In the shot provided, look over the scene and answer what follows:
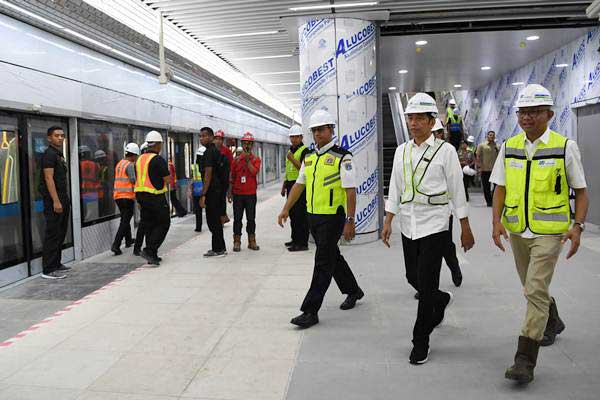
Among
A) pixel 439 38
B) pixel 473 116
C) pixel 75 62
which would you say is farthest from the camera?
pixel 473 116

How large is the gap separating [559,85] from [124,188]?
863cm

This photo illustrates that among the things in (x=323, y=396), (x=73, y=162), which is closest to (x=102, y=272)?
(x=73, y=162)

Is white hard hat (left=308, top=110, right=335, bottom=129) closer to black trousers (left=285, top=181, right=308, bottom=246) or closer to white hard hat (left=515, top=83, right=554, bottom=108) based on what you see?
white hard hat (left=515, top=83, right=554, bottom=108)

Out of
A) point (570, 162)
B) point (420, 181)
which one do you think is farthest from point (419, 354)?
point (570, 162)

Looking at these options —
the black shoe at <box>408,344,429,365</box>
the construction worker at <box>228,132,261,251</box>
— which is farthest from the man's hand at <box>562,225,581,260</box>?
the construction worker at <box>228,132,261,251</box>

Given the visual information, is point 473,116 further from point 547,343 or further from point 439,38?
point 547,343

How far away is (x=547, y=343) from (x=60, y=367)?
3332mm

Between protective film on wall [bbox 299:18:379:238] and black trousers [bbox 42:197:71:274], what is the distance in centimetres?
376

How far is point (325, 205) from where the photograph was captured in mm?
4387

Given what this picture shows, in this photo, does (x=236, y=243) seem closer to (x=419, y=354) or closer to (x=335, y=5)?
(x=335, y=5)

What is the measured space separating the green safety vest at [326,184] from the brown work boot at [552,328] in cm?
172

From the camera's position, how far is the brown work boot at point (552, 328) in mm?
3824

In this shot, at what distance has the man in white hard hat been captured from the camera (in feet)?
11.6

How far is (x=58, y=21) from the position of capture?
622cm
